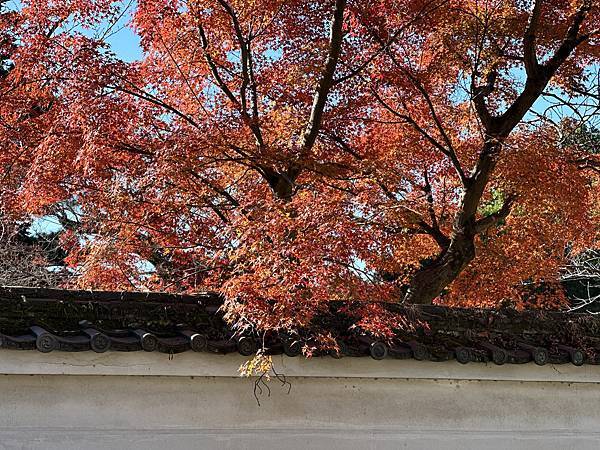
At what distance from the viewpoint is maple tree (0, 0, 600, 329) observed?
9695 mm

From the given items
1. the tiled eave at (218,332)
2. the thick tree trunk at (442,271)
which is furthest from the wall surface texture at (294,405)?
the thick tree trunk at (442,271)

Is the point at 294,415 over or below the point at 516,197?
below

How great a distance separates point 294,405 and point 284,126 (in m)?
4.98

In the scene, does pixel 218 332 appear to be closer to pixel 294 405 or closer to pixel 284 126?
pixel 294 405

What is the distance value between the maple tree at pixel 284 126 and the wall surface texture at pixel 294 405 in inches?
50.3

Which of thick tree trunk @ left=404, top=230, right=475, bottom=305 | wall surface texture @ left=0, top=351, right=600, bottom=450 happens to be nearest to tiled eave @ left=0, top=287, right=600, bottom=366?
wall surface texture @ left=0, top=351, right=600, bottom=450

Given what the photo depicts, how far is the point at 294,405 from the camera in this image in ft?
24.2

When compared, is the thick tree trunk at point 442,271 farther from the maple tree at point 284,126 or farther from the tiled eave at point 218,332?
the tiled eave at point 218,332

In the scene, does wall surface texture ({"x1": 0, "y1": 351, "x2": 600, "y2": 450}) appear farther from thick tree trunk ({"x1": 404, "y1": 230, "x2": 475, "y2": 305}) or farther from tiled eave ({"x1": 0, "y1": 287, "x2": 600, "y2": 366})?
thick tree trunk ({"x1": 404, "y1": 230, "x2": 475, "y2": 305})

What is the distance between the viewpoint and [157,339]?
6.49 metres

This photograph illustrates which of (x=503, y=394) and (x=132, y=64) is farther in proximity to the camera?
(x=132, y=64)

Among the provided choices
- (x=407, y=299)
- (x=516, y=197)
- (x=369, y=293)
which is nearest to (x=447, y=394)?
(x=369, y=293)

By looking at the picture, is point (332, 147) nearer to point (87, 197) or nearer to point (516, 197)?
point (516, 197)

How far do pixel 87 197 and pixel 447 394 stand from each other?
6.25m
